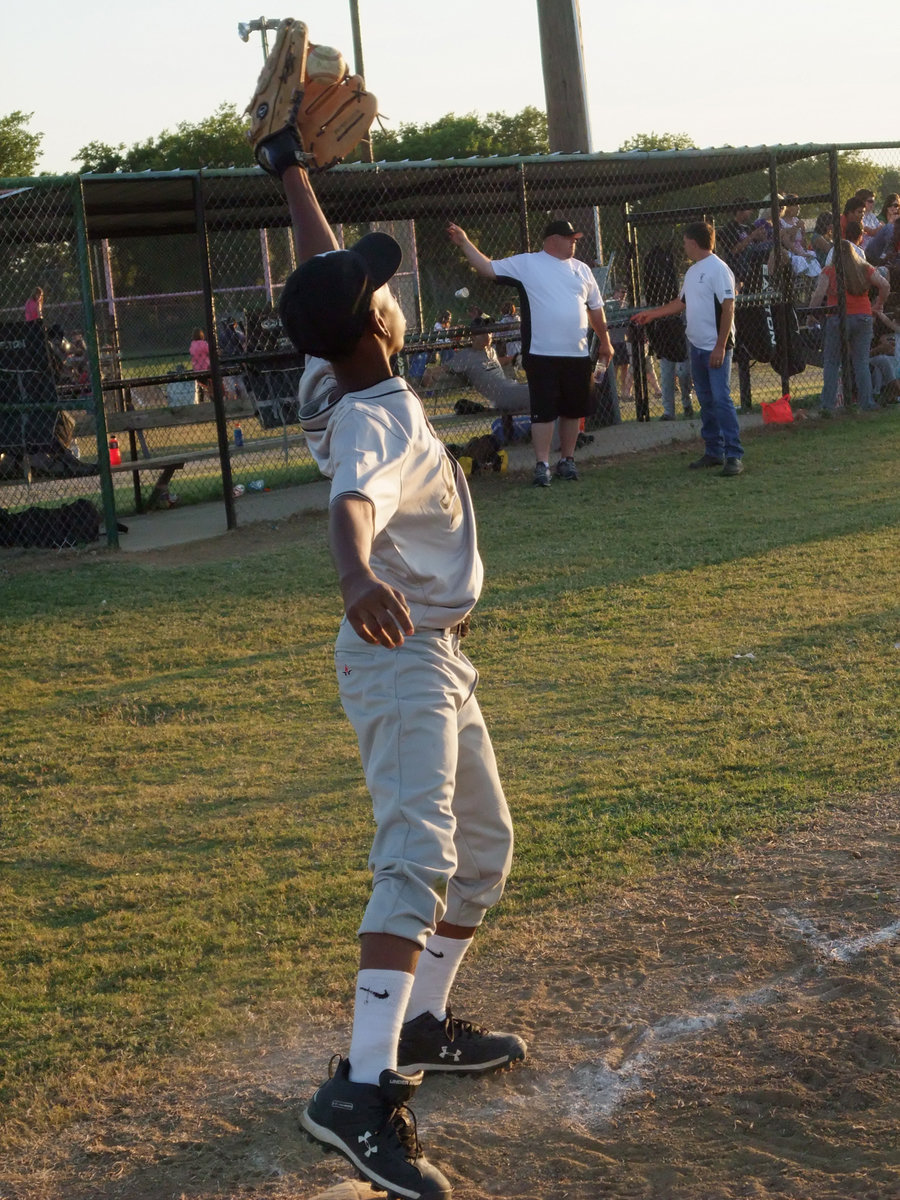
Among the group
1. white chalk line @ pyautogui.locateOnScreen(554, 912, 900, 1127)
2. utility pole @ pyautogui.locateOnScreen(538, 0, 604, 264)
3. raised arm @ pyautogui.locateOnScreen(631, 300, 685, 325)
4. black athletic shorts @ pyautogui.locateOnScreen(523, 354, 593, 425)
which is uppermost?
utility pole @ pyautogui.locateOnScreen(538, 0, 604, 264)

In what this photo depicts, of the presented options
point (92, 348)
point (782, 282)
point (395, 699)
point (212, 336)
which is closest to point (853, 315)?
point (782, 282)

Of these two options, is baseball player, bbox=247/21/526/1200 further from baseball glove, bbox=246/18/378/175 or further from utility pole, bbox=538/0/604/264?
utility pole, bbox=538/0/604/264

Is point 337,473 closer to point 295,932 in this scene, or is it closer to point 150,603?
point 295,932

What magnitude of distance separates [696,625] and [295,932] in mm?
3628

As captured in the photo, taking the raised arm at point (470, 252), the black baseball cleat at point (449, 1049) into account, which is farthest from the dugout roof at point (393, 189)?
the black baseball cleat at point (449, 1049)

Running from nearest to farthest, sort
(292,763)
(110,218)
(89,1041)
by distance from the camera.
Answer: (89,1041) → (292,763) → (110,218)

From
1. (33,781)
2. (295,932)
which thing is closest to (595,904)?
(295,932)

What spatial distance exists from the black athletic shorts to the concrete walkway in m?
1.48

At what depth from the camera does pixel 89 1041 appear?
3311 millimetres

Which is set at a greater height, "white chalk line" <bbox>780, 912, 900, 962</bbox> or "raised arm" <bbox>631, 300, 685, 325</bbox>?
"raised arm" <bbox>631, 300, 685, 325</bbox>

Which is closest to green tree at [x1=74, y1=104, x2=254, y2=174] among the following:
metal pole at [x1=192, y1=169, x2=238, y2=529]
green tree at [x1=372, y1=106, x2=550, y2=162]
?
green tree at [x1=372, y1=106, x2=550, y2=162]

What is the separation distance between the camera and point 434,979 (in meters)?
3.09

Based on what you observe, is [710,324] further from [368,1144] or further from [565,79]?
[368,1144]

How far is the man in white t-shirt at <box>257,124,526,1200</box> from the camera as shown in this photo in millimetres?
2467
